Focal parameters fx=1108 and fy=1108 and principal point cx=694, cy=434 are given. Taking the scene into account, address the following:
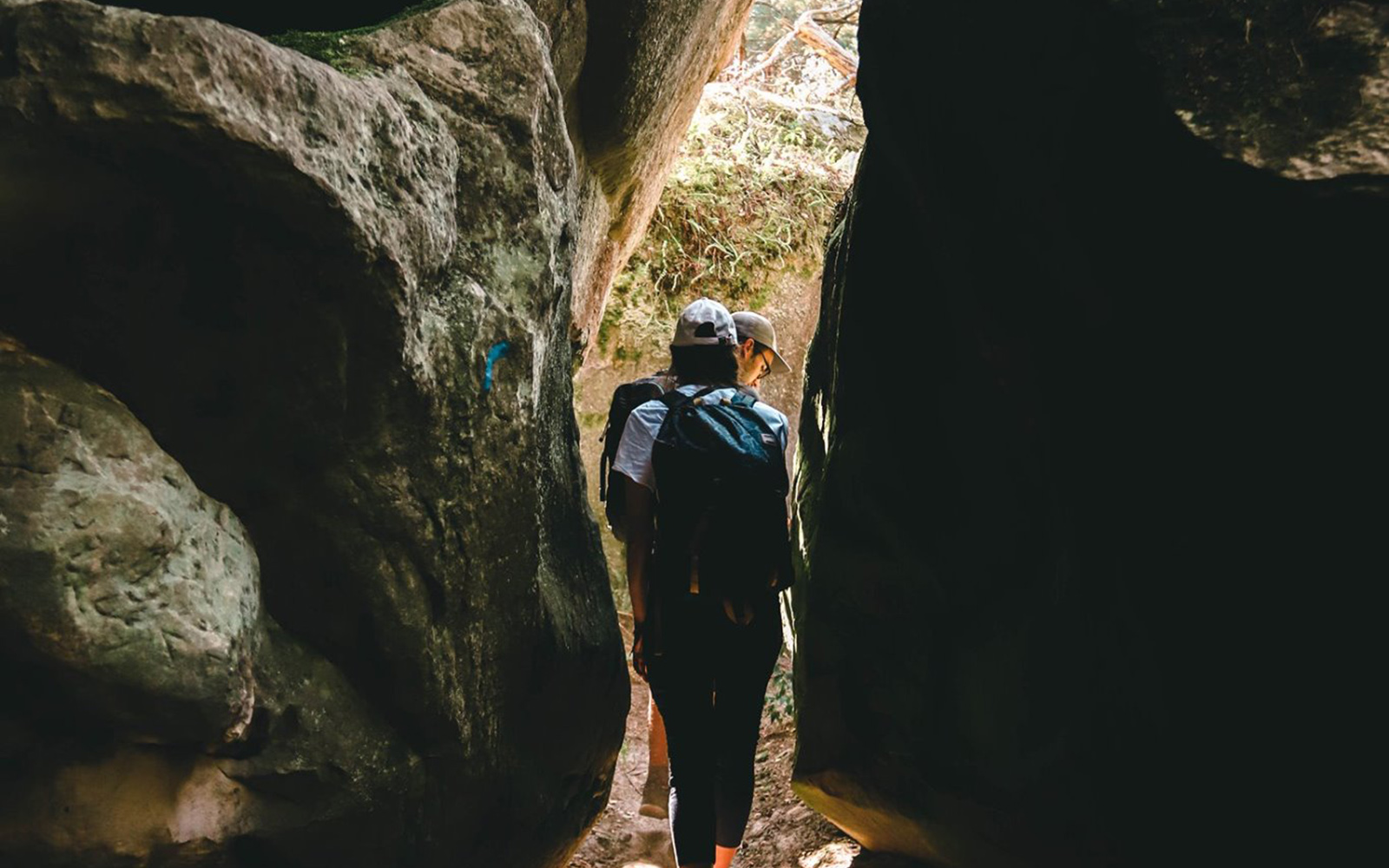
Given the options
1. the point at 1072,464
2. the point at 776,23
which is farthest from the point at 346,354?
the point at 776,23

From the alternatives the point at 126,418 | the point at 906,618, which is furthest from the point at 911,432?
the point at 126,418

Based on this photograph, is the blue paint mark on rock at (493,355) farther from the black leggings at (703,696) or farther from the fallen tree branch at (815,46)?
the fallen tree branch at (815,46)

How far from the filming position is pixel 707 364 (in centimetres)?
407

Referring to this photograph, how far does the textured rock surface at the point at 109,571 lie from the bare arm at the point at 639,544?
1.50 meters

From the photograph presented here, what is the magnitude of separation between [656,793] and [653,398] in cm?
196

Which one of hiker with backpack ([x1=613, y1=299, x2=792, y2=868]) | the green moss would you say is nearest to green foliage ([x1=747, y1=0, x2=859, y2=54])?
hiker with backpack ([x1=613, y1=299, x2=792, y2=868])

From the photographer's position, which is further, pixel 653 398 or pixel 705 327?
pixel 653 398

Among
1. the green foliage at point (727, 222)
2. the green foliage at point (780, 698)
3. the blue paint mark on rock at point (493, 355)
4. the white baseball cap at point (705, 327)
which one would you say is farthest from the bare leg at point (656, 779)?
the green foliage at point (727, 222)

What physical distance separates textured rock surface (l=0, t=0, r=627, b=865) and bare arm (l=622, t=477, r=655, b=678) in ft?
0.99

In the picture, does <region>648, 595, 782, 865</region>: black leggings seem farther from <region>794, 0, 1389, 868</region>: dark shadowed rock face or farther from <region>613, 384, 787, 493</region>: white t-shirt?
<region>794, 0, 1389, 868</region>: dark shadowed rock face

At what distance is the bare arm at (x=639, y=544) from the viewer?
3.91 metres

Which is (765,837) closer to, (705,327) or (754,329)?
(754,329)

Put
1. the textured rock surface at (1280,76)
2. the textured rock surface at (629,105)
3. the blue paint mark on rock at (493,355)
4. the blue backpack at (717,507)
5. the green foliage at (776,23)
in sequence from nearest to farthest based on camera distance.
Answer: the textured rock surface at (1280,76) → the blue paint mark on rock at (493,355) → the blue backpack at (717,507) → the textured rock surface at (629,105) → the green foliage at (776,23)

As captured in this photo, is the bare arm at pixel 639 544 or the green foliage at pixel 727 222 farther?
the green foliage at pixel 727 222
